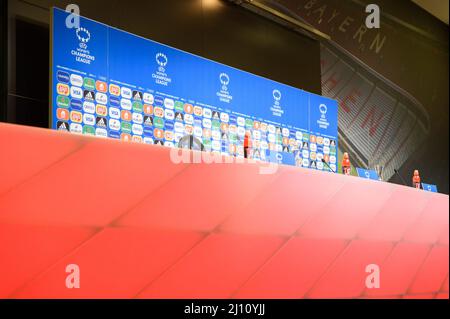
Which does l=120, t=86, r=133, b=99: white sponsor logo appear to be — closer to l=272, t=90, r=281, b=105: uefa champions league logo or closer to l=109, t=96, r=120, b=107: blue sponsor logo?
l=109, t=96, r=120, b=107: blue sponsor logo

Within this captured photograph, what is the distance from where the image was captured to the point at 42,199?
4.45 feet

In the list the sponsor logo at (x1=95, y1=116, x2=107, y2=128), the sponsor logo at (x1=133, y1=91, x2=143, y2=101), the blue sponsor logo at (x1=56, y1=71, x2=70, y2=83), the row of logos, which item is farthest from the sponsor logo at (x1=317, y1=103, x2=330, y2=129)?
the blue sponsor logo at (x1=56, y1=71, x2=70, y2=83)

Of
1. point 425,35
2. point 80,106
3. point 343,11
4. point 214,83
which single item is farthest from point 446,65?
point 80,106

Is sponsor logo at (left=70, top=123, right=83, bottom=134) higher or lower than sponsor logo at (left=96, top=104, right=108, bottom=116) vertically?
lower

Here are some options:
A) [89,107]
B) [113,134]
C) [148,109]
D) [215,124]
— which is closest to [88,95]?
[89,107]

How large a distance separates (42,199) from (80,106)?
2.24 meters

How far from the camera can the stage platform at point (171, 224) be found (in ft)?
4.42

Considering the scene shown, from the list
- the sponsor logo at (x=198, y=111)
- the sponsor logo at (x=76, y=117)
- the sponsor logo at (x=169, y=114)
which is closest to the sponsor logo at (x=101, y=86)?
the sponsor logo at (x=76, y=117)

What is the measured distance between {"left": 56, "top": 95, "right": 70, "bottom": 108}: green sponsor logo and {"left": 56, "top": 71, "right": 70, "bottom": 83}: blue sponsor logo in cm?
9

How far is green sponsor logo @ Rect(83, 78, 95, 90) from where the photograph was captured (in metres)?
3.56

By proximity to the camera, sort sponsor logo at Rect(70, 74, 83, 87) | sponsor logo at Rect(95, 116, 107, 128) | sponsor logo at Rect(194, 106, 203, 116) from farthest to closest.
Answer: sponsor logo at Rect(194, 106, 203, 116) < sponsor logo at Rect(95, 116, 107, 128) < sponsor logo at Rect(70, 74, 83, 87)

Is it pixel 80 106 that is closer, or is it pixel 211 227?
pixel 211 227

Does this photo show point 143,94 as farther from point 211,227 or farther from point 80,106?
point 211,227

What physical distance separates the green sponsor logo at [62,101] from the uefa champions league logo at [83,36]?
0.34 metres
